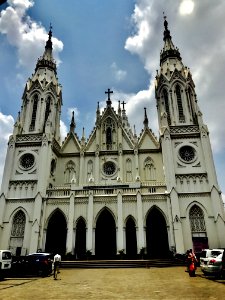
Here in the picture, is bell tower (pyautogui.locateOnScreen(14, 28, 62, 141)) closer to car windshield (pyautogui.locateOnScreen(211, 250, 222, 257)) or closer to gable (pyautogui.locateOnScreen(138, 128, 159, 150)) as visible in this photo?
gable (pyautogui.locateOnScreen(138, 128, 159, 150))

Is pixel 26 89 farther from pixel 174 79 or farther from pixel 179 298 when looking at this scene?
pixel 179 298

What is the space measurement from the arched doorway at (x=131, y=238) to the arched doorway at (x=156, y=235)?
1.54 meters

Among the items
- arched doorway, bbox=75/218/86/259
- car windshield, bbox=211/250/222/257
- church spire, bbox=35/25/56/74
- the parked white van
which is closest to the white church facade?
arched doorway, bbox=75/218/86/259

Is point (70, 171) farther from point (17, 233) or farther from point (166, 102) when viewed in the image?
point (166, 102)

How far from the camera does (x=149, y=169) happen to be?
34.9 m

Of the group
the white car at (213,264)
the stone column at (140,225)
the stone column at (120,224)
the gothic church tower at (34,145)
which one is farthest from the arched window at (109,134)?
the white car at (213,264)

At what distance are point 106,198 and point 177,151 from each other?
11383 millimetres

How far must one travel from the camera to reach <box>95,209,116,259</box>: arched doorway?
96.8 ft

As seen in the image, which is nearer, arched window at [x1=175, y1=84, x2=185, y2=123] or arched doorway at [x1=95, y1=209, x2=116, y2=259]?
arched doorway at [x1=95, y1=209, x2=116, y2=259]

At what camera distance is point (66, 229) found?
29891mm

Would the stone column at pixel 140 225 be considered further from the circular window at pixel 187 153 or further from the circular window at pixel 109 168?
the circular window at pixel 187 153

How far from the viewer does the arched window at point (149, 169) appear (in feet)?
113

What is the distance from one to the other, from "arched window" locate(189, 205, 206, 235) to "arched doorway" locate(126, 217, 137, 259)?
671cm

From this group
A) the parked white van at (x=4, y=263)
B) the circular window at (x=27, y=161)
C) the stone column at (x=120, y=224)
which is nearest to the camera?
the parked white van at (x=4, y=263)
